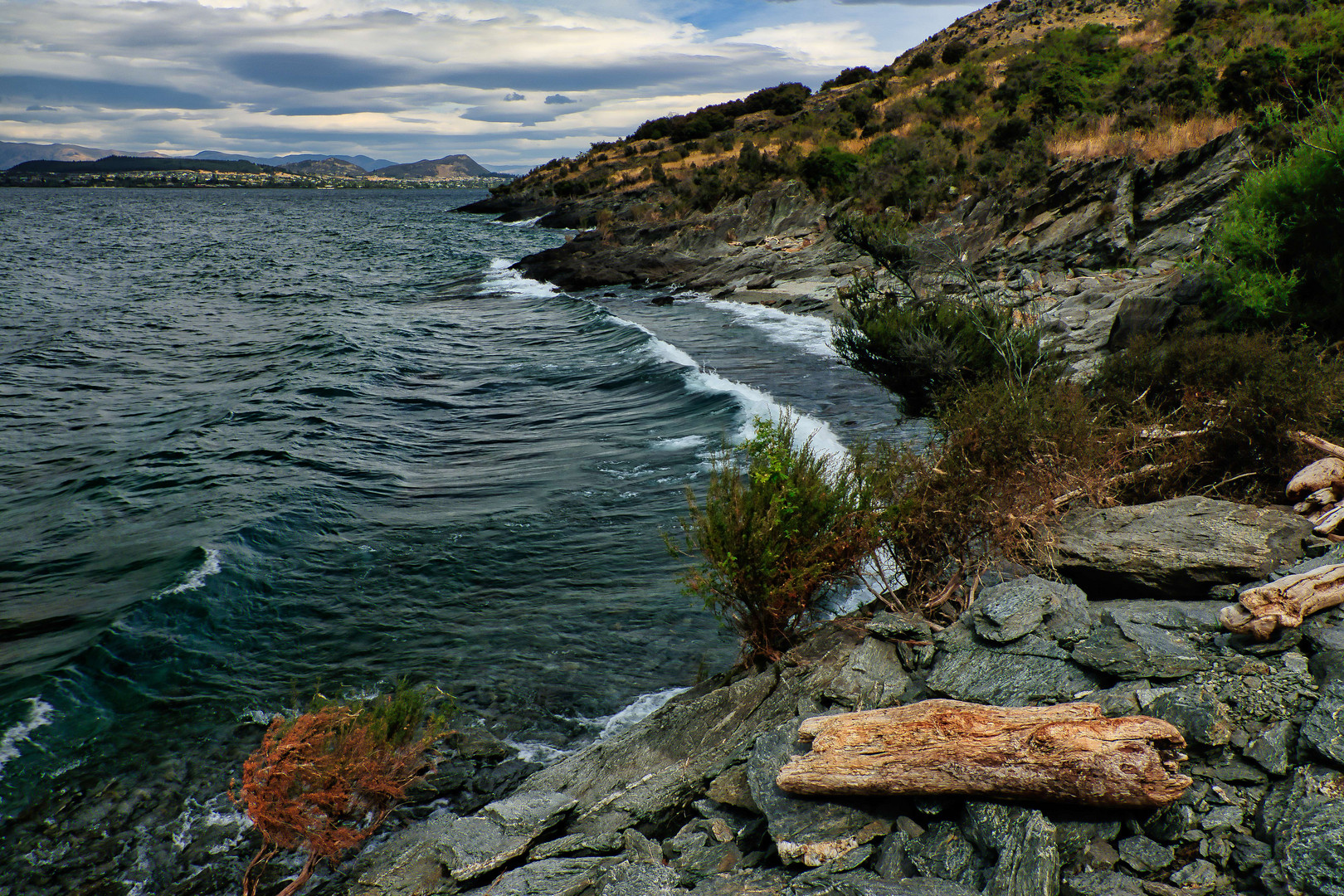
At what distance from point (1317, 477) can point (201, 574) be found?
11.4 meters

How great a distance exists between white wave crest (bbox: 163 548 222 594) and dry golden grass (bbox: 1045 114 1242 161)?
72.8 ft

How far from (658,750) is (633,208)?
161ft

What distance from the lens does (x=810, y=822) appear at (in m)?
3.77

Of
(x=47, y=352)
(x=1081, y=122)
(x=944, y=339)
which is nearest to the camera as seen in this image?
(x=944, y=339)

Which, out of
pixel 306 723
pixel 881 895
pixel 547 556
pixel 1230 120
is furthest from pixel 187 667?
pixel 1230 120

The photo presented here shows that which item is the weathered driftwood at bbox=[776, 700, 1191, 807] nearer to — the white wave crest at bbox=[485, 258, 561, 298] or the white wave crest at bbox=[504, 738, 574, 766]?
the white wave crest at bbox=[504, 738, 574, 766]

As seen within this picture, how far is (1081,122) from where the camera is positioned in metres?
25.7

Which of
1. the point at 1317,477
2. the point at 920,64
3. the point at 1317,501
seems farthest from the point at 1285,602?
the point at 920,64

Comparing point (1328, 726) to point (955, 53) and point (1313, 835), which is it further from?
point (955, 53)

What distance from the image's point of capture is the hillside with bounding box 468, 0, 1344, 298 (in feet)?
62.0

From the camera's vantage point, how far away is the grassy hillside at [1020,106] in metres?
20.4

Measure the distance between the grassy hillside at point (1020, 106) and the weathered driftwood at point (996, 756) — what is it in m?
12.1

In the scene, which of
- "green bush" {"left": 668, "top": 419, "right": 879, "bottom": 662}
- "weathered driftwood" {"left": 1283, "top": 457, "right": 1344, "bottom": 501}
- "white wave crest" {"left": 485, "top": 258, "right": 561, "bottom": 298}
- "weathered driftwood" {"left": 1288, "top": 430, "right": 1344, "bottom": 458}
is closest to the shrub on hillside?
"weathered driftwood" {"left": 1288, "top": 430, "right": 1344, "bottom": 458}

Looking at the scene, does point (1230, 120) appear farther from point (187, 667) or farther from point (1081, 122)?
point (187, 667)
